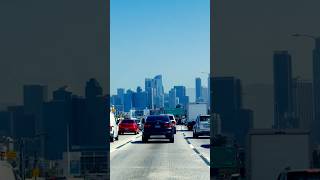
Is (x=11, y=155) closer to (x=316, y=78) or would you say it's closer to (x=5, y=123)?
(x=5, y=123)

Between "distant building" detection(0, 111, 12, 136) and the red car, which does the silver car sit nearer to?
the red car

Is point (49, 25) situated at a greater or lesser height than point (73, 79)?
greater

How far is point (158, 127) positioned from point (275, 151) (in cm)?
2766

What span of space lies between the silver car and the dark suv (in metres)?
5.46

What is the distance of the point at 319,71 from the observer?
16703 mm

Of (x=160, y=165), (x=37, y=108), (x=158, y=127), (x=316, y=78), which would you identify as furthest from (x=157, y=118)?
(x=37, y=108)

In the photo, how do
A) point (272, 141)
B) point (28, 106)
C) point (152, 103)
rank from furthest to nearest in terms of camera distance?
point (152, 103) < point (28, 106) < point (272, 141)

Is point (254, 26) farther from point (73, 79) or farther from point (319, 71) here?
point (73, 79)

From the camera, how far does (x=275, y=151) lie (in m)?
13.8

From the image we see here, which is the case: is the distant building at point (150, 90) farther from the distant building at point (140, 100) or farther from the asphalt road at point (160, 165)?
the asphalt road at point (160, 165)

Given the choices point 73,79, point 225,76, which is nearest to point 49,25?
point 73,79

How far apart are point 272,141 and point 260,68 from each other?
3.24 m

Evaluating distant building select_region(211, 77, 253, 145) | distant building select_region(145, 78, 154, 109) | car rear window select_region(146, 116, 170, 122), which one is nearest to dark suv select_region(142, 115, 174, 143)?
car rear window select_region(146, 116, 170, 122)

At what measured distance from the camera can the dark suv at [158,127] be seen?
41006 millimetres
